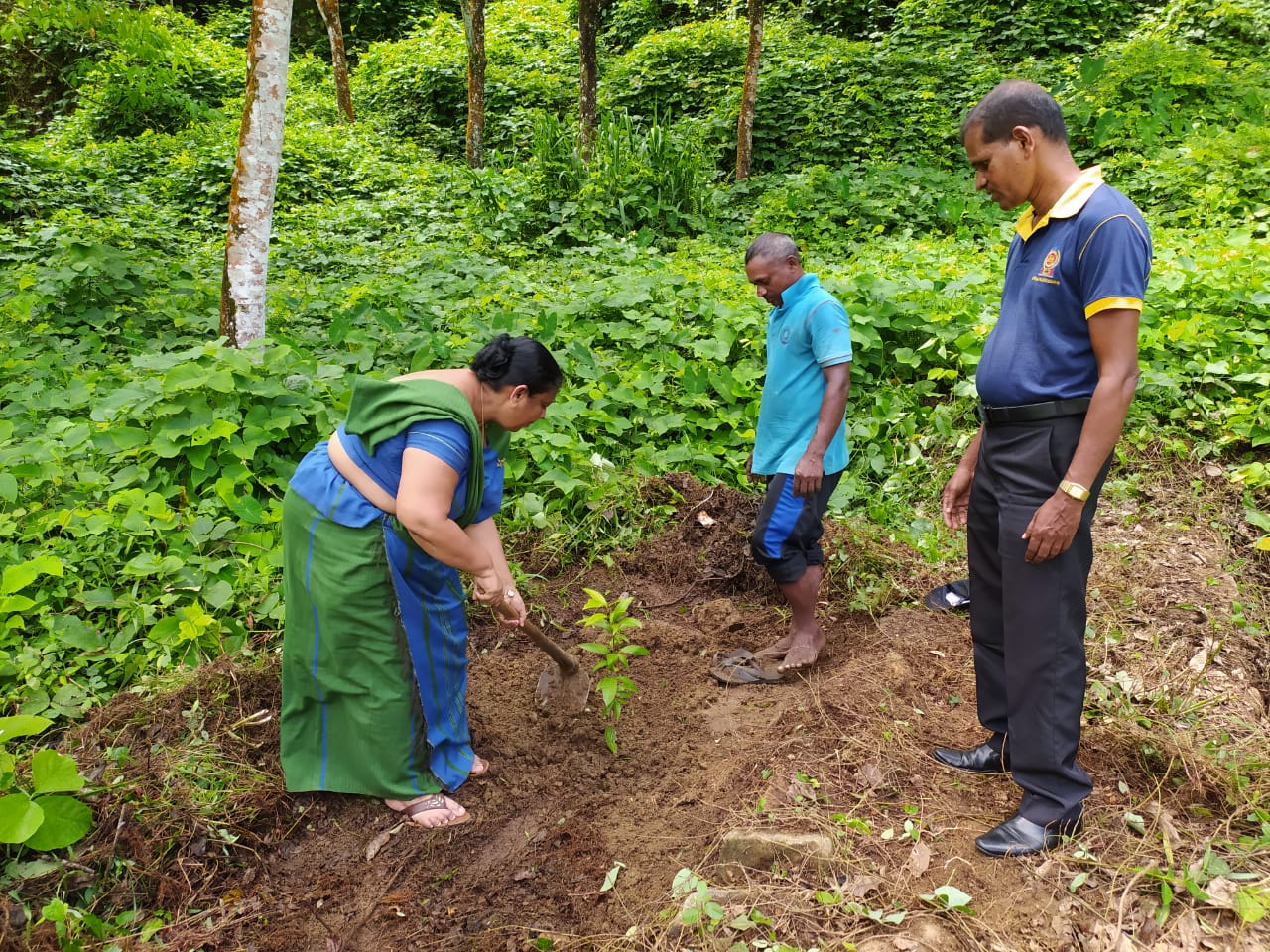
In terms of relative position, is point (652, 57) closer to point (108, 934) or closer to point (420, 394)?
point (420, 394)

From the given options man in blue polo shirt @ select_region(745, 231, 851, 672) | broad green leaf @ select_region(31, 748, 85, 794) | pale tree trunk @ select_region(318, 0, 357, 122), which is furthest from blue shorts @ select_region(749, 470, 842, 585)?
pale tree trunk @ select_region(318, 0, 357, 122)

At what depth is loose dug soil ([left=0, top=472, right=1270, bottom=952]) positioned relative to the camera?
2.06 m

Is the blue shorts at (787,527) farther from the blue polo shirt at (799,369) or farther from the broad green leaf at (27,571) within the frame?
the broad green leaf at (27,571)

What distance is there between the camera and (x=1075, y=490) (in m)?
1.94

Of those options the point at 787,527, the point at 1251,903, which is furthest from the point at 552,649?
the point at 1251,903

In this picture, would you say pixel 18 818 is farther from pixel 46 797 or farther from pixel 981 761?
pixel 981 761

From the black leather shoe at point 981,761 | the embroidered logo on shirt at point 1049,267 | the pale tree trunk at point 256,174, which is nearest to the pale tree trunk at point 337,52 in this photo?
the pale tree trunk at point 256,174

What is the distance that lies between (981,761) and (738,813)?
761mm

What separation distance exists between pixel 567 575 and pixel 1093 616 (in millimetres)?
2279

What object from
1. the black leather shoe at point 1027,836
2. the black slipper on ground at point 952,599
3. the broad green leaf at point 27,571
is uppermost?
the broad green leaf at point 27,571

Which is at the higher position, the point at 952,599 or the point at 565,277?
the point at 565,277

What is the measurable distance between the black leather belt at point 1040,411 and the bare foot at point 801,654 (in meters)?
1.46

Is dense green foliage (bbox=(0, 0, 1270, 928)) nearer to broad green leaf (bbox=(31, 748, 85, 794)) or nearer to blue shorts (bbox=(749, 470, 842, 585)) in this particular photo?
broad green leaf (bbox=(31, 748, 85, 794))

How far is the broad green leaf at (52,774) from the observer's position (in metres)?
2.23
